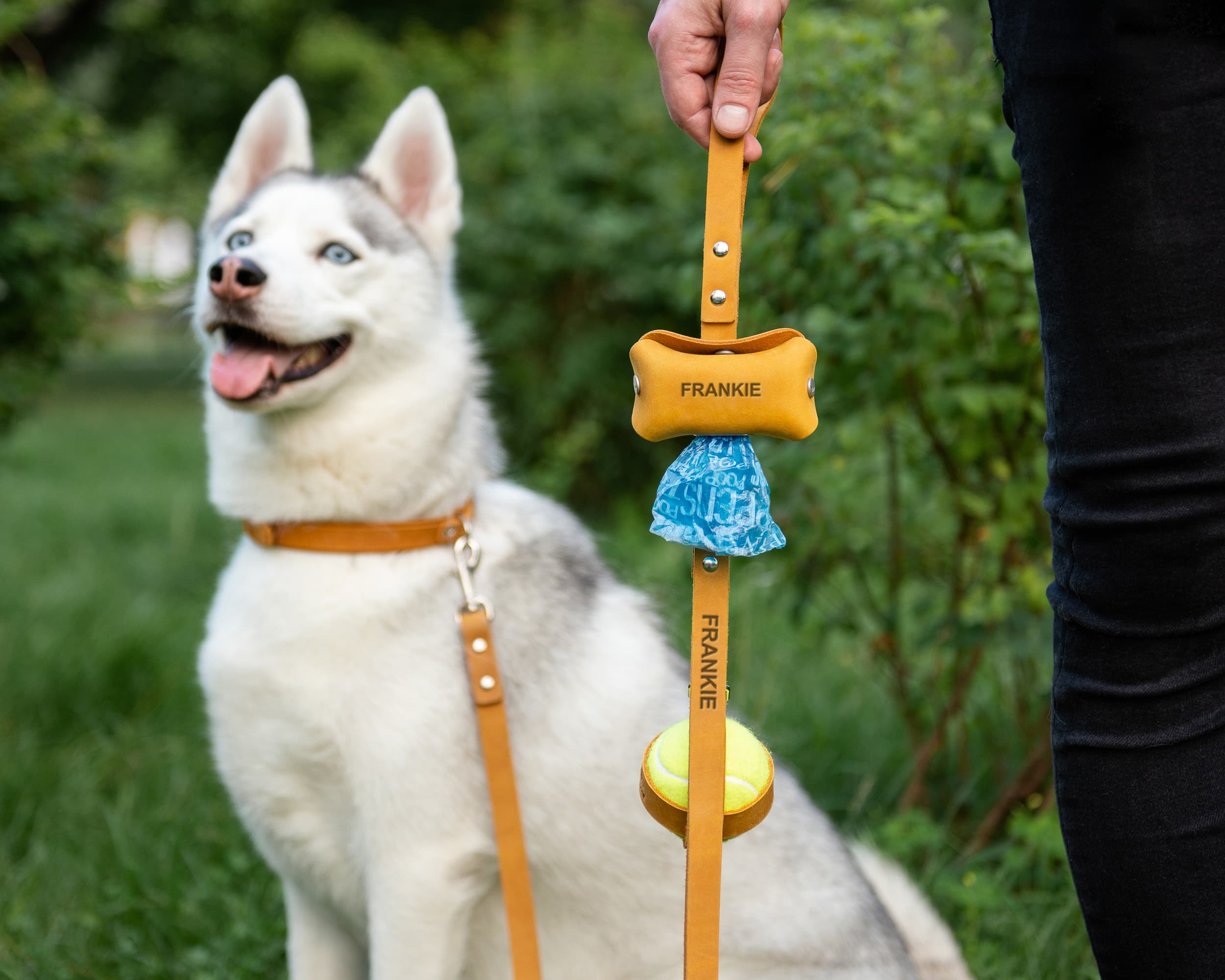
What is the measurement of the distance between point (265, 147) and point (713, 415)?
1.66 m

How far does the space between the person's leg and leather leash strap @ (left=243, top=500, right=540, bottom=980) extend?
868mm

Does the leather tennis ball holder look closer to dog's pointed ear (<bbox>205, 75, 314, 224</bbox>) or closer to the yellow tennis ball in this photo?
the yellow tennis ball

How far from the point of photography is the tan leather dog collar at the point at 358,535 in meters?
2.00

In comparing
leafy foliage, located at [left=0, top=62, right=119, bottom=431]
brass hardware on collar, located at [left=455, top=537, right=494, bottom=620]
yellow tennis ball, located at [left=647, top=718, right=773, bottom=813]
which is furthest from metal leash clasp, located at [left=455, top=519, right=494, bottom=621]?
leafy foliage, located at [left=0, top=62, right=119, bottom=431]

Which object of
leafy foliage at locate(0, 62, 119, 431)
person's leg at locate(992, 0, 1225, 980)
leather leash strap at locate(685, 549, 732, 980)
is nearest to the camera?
person's leg at locate(992, 0, 1225, 980)

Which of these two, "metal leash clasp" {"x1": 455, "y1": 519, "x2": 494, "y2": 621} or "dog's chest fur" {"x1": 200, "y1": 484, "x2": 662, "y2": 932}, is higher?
"metal leash clasp" {"x1": 455, "y1": 519, "x2": 494, "y2": 621}

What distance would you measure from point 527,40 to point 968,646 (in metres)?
6.14

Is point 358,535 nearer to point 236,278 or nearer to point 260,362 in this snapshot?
point 260,362

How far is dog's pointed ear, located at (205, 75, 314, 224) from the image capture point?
2.37 m

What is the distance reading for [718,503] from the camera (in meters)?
1.19

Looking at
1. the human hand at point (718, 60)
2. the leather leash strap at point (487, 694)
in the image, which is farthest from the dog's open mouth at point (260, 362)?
the human hand at point (718, 60)

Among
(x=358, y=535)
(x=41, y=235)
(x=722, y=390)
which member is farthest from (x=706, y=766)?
(x=41, y=235)

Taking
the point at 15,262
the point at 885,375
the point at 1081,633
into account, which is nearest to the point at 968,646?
the point at 885,375

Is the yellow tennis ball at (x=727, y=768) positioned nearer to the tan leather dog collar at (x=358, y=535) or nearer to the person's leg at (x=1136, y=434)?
the person's leg at (x=1136, y=434)
